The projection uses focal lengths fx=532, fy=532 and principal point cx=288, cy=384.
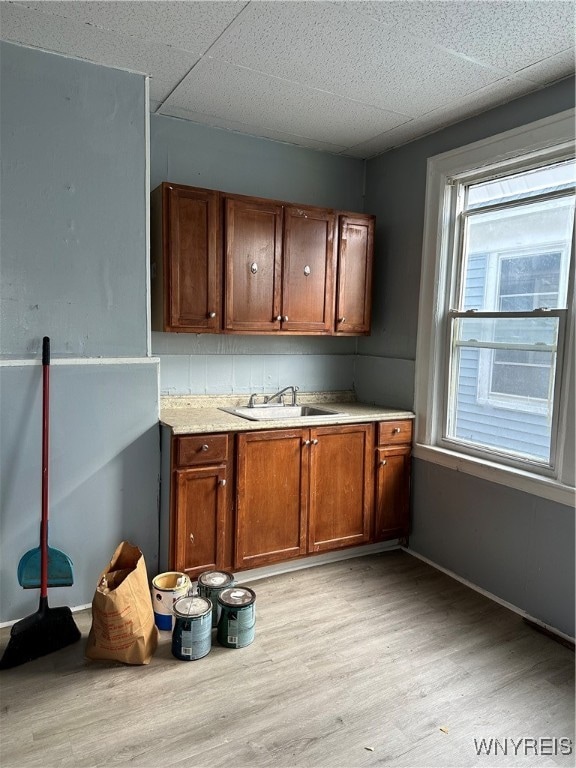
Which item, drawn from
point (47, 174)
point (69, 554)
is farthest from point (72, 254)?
point (69, 554)

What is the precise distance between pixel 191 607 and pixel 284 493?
0.84 metres

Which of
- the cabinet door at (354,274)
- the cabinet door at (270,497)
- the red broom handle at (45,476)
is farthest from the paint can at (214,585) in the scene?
the cabinet door at (354,274)

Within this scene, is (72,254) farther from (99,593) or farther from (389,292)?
(389,292)

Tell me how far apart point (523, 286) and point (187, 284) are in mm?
1737

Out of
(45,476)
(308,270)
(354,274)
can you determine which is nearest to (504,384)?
(354,274)

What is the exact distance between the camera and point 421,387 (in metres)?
3.28

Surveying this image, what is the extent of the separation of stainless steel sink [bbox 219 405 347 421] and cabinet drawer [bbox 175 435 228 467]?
414mm

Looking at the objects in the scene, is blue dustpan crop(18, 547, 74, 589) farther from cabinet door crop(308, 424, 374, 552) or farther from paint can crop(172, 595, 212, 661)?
cabinet door crop(308, 424, 374, 552)

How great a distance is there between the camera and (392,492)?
328 cm

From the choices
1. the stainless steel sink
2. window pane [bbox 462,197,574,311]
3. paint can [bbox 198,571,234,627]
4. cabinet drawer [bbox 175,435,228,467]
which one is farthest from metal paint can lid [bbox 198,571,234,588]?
window pane [bbox 462,197,574,311]

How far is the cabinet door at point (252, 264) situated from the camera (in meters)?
2.96

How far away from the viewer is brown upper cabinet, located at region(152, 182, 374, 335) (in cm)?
282

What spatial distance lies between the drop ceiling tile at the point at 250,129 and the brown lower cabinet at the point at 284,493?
1815mm

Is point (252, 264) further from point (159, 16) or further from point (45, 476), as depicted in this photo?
point (45, 476)
